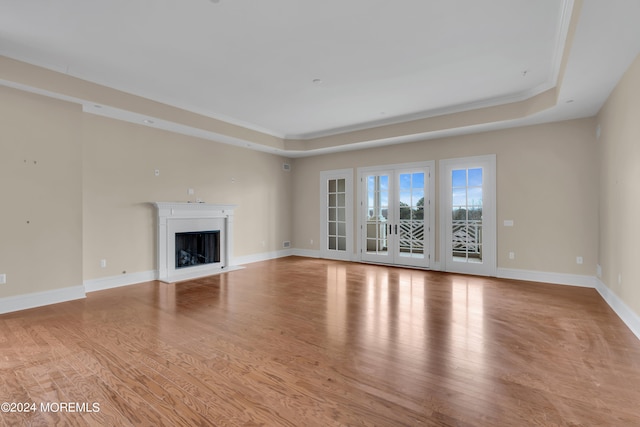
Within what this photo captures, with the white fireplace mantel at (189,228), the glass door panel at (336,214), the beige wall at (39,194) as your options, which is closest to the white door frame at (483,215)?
the glass door panel at (336,214)

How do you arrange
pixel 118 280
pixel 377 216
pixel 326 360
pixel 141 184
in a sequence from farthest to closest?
pixel 377 216, pixel 141 184, pixel 118 280, pixel 326 360

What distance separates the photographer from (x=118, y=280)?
5.30m

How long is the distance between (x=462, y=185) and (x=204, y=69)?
16.6 feet

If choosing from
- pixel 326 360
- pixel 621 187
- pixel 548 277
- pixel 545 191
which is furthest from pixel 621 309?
pixel 326 360

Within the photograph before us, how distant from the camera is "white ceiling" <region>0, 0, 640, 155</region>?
2.88 m

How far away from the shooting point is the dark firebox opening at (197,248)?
6.15 meters

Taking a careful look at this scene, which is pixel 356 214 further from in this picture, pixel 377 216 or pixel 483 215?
pixel 483 215

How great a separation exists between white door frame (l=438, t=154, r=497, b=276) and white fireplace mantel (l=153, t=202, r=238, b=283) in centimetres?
448

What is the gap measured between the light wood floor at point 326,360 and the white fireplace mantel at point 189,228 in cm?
135

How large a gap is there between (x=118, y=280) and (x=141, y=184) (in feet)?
5.55

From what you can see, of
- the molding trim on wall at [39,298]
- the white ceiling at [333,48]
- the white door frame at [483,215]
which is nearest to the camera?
the white ceiling at [333,48]

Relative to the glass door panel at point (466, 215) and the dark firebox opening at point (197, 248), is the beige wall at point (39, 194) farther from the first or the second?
the glass door panel at point (466, 215)

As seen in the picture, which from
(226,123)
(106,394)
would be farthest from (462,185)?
(106,394)

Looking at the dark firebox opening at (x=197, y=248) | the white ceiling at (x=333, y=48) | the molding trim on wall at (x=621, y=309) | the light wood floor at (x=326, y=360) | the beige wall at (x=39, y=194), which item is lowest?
the light wood floor at (x=326, y=360)
